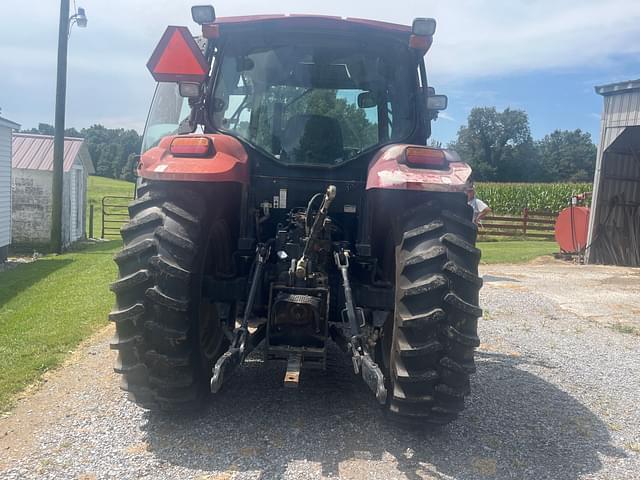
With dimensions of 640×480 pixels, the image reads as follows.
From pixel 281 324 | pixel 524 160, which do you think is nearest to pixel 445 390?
pixel 281 324

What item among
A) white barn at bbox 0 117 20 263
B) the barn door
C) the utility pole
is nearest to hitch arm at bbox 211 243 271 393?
white barn at bbox 0 117 20 263

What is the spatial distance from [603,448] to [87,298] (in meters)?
7.06

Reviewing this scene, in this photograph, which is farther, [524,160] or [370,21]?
[524,160]

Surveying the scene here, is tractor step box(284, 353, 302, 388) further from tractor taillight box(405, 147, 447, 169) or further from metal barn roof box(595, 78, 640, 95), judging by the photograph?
metal barn roof box(595, 78, 640, 95)

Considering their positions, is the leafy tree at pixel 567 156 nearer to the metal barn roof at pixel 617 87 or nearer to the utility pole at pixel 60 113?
the metal barn roof at pixel 617 87

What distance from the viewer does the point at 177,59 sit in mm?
4062

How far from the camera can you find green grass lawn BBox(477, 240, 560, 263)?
17.0 metres

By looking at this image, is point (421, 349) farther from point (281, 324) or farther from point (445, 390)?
point (281, 324)

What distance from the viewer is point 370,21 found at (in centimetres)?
422

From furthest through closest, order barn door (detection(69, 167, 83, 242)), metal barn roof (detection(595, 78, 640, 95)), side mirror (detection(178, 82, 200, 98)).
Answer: barn door (detection(69, 167, 83, 242)), metal barn roof (detection(595, 78, 640, 95)), side mirror (detection(178, 82, 200, 98))

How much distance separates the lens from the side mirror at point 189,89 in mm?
4262

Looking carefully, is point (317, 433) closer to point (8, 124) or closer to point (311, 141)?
point (311, 141)

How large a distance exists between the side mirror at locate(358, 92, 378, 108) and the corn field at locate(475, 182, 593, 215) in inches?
1125

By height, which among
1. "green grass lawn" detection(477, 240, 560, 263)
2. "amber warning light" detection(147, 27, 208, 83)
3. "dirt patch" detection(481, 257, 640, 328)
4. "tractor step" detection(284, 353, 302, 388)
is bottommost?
"green grass lawn" detection(477, 240, 560, 263)
